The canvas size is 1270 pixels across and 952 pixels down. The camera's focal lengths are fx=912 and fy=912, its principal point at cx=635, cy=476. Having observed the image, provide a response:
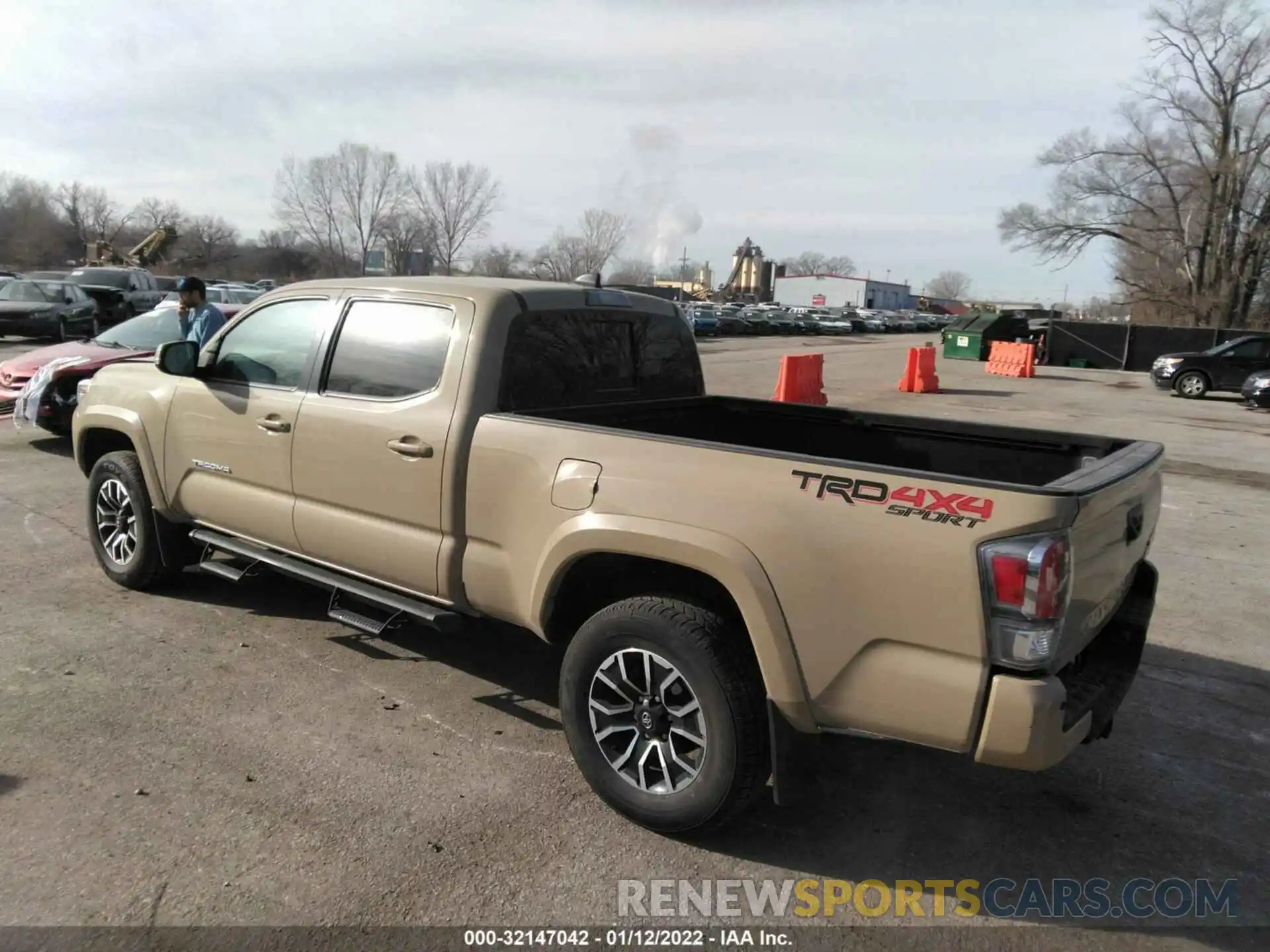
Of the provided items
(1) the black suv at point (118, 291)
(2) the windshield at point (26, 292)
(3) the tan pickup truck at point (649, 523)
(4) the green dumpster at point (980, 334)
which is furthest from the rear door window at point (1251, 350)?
(2) the windshield at point (26, 292)

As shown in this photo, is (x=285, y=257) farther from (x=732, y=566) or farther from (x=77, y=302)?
(x=732, y=566)

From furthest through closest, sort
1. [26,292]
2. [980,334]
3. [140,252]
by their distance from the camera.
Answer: [140,252] → [980,334] → [26,292]

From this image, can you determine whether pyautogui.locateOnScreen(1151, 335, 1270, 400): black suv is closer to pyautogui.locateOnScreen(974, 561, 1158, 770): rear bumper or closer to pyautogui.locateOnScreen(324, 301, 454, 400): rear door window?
pyautogui.locateOnScreen(974, 561, 1158, 770): rear bumper

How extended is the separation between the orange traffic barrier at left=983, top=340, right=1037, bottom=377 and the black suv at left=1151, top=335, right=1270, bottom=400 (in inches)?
180

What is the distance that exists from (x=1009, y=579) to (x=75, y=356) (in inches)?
399

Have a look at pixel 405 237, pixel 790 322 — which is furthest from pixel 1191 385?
Answer: pixel 405 237

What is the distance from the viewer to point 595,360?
434cm

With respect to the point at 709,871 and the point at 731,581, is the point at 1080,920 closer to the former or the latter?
the point at 709,871

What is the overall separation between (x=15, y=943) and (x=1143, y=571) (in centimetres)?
409

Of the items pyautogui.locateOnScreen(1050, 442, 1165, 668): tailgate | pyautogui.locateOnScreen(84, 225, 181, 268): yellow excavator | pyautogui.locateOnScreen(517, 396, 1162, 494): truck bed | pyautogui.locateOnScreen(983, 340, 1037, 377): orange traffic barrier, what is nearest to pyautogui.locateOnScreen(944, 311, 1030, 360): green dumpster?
pyautogui.locateOnScreen(983, 340, 1037, 377): orange traffic barrier

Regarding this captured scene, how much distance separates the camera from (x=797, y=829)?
3.33m

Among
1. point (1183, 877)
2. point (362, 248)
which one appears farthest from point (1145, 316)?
point (362, 248)

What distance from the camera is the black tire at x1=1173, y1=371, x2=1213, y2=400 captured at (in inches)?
876

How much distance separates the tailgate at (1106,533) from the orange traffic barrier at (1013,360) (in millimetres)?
25572
